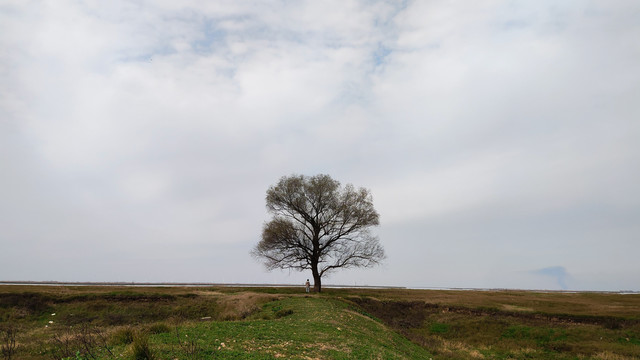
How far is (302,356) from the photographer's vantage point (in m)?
12.5

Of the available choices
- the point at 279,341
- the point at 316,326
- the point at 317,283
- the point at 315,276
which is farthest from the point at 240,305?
the point at 279,341

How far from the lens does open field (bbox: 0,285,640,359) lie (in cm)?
1442

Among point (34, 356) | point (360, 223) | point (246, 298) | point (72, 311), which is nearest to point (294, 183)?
point (360, 223)

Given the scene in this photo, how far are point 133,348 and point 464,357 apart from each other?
71.9 ft

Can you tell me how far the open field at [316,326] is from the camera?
1442 centimetres

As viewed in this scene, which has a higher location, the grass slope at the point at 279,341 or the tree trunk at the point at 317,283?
the grass slope at the point at 279,341

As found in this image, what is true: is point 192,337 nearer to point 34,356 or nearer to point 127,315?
point 34,356

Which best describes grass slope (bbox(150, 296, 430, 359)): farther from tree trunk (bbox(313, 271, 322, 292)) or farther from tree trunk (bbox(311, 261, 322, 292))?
tree trunk (bbox(311, 261, 322, 292))

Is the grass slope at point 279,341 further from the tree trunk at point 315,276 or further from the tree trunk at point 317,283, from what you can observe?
the tree trunk at point 315,276

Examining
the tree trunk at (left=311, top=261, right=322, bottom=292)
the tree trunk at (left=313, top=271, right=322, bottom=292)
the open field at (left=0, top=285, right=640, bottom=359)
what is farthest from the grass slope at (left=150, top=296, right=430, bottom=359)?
the tree trunk at (left=311, top=261, right=322, bottom=292)

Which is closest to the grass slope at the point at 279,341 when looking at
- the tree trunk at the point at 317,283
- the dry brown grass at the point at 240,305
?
the dry brown grass at the point at 240,305

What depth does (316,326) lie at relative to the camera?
19594 millimetres

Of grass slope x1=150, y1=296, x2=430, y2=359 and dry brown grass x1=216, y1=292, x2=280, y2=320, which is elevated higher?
grass slope x1=150, y1=296, x2=430, y2=359

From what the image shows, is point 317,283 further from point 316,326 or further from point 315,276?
point 316,326
